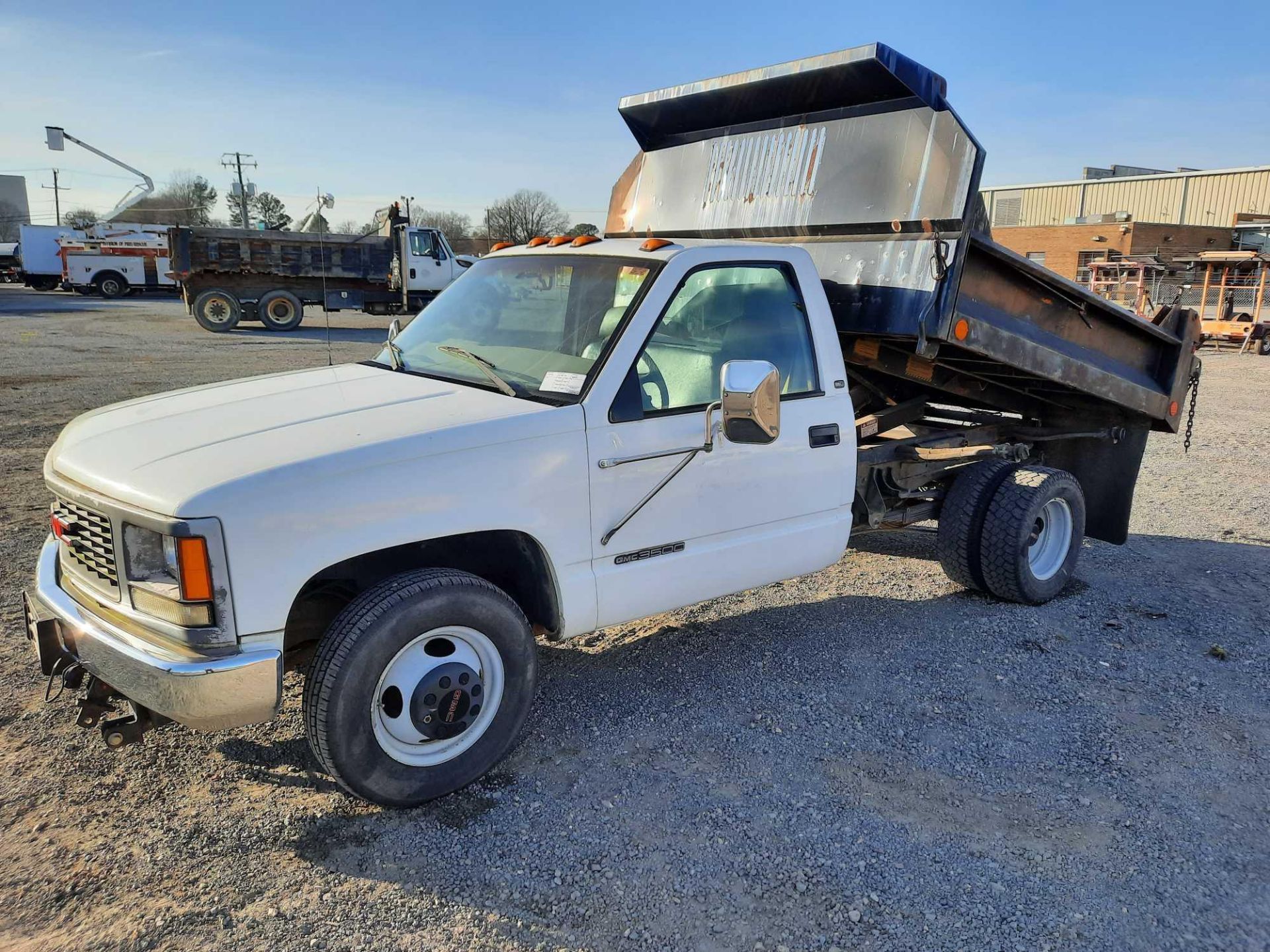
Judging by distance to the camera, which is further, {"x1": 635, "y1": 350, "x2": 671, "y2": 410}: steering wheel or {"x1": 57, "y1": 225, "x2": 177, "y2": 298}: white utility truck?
{"x1": 57, "y1": 225, "x2": 177, "y2": 298}: white utility truck

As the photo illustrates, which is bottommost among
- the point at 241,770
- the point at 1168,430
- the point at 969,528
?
the point at 241,770

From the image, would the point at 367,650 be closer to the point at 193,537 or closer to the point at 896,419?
the point at 193,537

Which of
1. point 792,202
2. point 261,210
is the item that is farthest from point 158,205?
point 792,202

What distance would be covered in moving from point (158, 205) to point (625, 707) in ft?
308

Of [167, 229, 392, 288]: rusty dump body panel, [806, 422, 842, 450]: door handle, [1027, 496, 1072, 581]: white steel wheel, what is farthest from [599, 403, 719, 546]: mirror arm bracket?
[167, 229, 392, 288]: rusty dump body panel

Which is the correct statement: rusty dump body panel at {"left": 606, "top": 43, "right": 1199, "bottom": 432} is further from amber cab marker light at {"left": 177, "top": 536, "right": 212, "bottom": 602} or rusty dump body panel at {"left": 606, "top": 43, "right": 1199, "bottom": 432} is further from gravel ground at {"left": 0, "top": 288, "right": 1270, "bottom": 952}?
amber cab marker light at {"left": 177, "top": 536, "right": 212, "bottom": 602}

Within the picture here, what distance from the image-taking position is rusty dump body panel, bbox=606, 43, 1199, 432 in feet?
14.8

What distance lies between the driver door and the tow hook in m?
1.68

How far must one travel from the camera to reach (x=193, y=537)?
2.81 metres

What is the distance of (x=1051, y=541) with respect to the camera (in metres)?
5.73

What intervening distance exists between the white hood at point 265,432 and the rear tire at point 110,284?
39230mm

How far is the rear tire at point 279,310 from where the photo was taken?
24281mm

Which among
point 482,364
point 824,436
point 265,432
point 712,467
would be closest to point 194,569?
point 265,432

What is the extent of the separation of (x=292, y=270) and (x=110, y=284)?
18.6 meters
